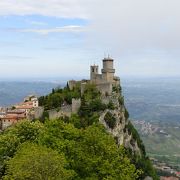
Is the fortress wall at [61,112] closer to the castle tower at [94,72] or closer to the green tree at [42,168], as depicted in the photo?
the castle tower at [94,72]

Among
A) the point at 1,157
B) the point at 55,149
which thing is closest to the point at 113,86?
the point at 1,157

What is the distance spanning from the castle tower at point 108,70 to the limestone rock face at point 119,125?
298 centimetres

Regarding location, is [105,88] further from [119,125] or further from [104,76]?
[119,125]

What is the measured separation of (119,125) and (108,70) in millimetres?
8805

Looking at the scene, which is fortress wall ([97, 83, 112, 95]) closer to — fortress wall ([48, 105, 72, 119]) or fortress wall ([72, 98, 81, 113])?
fortress wall ([72, 98, 81, 113])

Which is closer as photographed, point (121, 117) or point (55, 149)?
point (55, 149)

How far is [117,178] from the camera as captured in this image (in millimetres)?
30922

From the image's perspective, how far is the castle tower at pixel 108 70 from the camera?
70750 mm

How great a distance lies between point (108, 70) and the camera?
71.1 meters

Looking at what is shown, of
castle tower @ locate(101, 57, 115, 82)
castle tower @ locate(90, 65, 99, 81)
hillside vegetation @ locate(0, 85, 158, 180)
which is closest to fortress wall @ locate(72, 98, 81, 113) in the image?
castle tower @ locate(101, 57, 115, 82)

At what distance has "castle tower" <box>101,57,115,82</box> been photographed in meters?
70.8

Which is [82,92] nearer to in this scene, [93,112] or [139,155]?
[93,112]

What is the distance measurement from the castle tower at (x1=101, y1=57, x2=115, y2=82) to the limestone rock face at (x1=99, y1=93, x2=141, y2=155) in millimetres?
2976

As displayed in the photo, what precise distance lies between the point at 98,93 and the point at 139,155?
1135 cm
